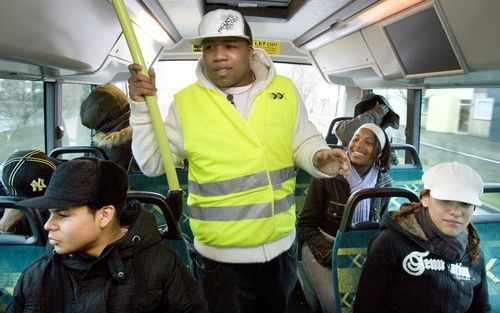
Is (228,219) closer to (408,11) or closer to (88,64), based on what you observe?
(408,11)

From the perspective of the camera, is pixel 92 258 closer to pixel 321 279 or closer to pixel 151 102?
pixel 151 102

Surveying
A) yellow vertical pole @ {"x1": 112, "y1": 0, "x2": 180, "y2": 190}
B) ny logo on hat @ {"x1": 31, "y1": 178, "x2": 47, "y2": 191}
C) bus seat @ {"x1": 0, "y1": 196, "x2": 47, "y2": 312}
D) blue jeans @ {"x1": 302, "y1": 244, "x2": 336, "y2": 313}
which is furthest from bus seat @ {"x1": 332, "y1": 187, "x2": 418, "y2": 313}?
ny logo on hat @ {"x1": 31, "y1": 178, "x2": 47, "y2": 191}

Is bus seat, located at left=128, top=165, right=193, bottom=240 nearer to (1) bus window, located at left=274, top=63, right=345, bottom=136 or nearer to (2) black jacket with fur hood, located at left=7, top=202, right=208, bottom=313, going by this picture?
(2) black jacket with fur hood, located at left=7, top=202, right=208, bottom=313

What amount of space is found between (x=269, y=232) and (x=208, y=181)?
1.11ft

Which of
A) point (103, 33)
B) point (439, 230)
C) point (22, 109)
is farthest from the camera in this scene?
point (22, 109)

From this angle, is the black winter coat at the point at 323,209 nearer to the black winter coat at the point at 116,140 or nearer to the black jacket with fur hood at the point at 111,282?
the black jacket with fur hood at the point at 111,282

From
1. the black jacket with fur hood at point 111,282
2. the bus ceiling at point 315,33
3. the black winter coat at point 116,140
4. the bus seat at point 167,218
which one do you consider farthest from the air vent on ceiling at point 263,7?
the black jacket with fur hood at point 111,282

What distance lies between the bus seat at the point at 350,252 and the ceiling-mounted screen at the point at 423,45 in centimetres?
95

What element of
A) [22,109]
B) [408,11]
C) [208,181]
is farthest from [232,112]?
[22,109]

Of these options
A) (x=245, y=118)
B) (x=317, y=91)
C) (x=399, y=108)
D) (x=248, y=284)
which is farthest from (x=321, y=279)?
(x=317, y=91)

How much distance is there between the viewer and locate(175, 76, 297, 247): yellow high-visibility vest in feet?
5.58

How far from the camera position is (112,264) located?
1.34 meters

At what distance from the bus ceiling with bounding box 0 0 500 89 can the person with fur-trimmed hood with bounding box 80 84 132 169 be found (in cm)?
24

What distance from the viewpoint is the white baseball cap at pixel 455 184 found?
1849 millimetres
